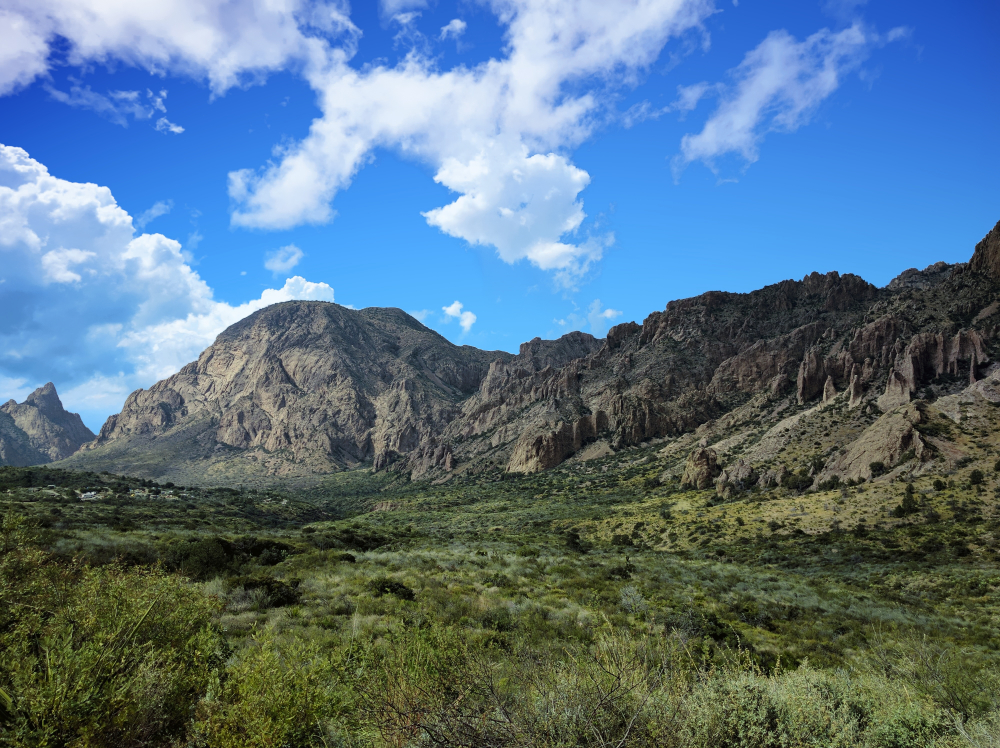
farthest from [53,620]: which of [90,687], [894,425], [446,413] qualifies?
[446,413]

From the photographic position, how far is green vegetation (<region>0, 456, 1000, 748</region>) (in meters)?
4.62

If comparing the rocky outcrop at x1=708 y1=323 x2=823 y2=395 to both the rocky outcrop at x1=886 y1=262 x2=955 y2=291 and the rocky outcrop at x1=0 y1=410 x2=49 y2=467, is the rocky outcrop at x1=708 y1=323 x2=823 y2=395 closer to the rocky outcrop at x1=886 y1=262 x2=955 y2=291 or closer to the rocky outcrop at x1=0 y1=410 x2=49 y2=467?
the rocky outcrop at x1=886 y1=262 x2=955 y2=291

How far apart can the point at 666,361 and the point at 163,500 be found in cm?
10904

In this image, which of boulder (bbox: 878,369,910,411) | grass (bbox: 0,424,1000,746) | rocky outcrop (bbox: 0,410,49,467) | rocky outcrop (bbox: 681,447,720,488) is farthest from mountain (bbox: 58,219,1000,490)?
rocky outcrop (bbox: 0,410,49,467)

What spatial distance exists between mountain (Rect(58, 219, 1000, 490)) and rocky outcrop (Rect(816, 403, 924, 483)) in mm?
302

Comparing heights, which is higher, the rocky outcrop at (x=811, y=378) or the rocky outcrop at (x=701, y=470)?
the rocky outcrop at (x=811, y=378)

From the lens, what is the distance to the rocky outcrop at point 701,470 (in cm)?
6156

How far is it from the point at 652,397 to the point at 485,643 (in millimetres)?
102748

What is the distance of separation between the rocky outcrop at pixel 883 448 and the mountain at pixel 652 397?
30 cm

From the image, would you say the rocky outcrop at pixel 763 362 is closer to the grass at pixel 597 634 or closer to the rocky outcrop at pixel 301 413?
the grass at pixel 597 634

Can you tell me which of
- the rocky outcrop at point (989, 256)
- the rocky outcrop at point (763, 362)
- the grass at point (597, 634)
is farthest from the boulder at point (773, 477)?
the rocky outcrop at point (989, 256)

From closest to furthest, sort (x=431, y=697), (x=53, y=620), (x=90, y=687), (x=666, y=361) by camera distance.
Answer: (x=90, y=687) < (x=53, y=620) < (x=431, y=697) < (x=666, y=361)

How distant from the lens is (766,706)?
5.63 meters

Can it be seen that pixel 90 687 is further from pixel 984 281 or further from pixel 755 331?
pixel 755 331
